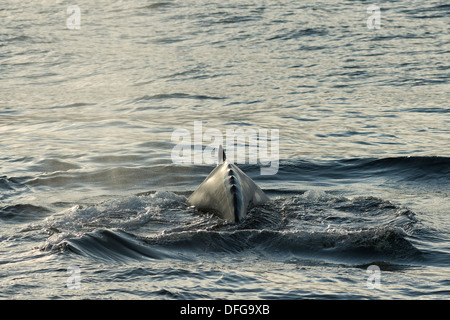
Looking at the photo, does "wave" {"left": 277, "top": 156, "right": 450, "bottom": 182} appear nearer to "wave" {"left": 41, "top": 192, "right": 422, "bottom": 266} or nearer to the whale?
"wave" {"left": 41, "top": 192, "right": 422, "bottom": 266}

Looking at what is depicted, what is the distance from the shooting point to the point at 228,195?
8195mm

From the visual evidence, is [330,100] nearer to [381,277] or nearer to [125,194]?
[125,194]

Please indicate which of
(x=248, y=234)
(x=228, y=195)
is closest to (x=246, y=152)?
(x=228, y=195)

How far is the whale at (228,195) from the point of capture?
26.7 feet

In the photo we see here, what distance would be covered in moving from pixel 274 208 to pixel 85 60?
2220 centimetres

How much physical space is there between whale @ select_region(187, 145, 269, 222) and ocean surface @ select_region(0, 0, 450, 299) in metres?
0.21

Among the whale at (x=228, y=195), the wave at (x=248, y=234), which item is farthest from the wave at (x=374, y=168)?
the whale at (x=228, y=195)

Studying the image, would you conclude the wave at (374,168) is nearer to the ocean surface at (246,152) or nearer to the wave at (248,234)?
the ocean surface at (246,152)

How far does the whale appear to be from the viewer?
8133 millimetres

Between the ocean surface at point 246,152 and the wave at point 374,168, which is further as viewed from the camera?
the wave at point 374,168

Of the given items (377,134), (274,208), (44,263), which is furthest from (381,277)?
(377,134)

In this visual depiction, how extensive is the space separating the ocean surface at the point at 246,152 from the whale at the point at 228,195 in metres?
0.21

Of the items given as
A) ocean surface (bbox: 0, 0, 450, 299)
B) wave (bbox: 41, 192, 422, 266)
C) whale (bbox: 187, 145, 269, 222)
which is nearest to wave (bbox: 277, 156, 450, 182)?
ocean surface (bbox: 0, 0, 450, 299)

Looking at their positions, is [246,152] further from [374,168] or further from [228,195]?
→ [228,195]
